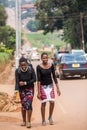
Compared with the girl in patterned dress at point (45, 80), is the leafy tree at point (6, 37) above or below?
below

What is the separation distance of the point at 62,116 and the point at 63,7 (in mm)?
66127

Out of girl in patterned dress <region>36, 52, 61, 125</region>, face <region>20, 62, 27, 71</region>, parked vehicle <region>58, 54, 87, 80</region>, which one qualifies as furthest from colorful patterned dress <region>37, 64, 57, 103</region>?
parked vehicle <region>58, 54, 87, 80</region>

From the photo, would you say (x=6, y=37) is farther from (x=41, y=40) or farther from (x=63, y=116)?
(x=41, y=40)

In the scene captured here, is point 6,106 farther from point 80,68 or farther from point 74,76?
point 74,76

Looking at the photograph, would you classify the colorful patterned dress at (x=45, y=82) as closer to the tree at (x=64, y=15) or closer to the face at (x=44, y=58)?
the face at (x=44, y=58)

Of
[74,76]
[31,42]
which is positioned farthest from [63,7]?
[31,42]

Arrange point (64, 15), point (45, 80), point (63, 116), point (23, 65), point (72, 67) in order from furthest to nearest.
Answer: point (64, 15)
point (72, 67)
point (63, 116)
point (45, 80)
point (23, 65)

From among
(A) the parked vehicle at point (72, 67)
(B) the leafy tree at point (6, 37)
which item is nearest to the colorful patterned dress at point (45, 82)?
(A) the parked vehicle at point (72, 67)

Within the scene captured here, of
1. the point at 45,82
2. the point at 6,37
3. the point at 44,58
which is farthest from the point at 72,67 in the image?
the point at 6,37

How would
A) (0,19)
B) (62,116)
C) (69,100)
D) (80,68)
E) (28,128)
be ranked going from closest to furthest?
(28,128) → (62,116) → (69,100) → (80,68) → (0,19)

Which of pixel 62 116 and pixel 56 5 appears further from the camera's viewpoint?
pixel 56 5

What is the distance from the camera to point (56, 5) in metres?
82.3

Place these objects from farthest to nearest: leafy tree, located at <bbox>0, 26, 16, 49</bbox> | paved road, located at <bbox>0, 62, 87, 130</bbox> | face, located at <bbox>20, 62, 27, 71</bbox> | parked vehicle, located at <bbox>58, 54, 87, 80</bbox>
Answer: leafy tree, located at <bbox>0, 26, 16, 49</bbox> → parked vehicle, located at <bbox>58, 54, 87, 80</bbox> → paved road, located at <bbox>0, 62, 87, 130</bbox> → face, located at <bbox>20, 62, 27, 71</bbox>

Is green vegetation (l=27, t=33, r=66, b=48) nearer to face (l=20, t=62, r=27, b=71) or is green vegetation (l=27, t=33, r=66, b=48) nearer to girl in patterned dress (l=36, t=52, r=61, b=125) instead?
girl in patterned dress (l=36, t=52, r=61, b=125)
